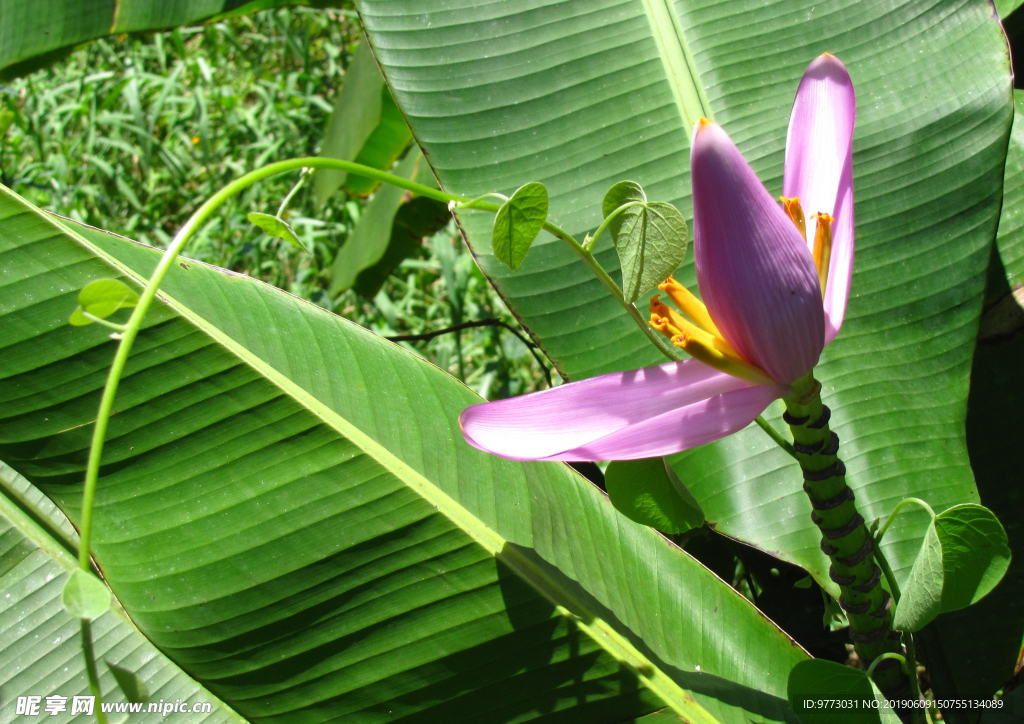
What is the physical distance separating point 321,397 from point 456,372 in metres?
1.14

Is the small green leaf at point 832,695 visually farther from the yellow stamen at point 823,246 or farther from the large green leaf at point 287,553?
the yellow stamen at point 823,246

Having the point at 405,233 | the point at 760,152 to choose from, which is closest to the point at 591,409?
the point at 760,152

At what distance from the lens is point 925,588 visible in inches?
17.1

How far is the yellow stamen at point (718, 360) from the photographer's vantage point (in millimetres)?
415

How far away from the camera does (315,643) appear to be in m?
0.59

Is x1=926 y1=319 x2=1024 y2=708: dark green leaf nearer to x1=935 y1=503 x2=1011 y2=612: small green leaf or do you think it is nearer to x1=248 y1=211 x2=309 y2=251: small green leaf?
x1=935 y1=503 x2=1011 y2=612: small green leaf

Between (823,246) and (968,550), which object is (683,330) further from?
(968,550)

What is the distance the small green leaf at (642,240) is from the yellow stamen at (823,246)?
0.25ft

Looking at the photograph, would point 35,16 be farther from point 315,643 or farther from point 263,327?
point 315,643

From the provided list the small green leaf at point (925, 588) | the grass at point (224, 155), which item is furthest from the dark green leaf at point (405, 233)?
the small green leaf at point (925, 588)

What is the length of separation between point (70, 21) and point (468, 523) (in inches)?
34.2

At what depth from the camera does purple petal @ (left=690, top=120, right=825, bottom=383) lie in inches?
14.8

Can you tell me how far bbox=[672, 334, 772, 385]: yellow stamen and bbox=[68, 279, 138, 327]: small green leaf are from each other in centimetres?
29

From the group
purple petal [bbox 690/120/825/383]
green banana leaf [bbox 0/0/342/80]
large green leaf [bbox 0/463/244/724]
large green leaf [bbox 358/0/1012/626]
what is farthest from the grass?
purple petal [bbox 690/120/825/383]
